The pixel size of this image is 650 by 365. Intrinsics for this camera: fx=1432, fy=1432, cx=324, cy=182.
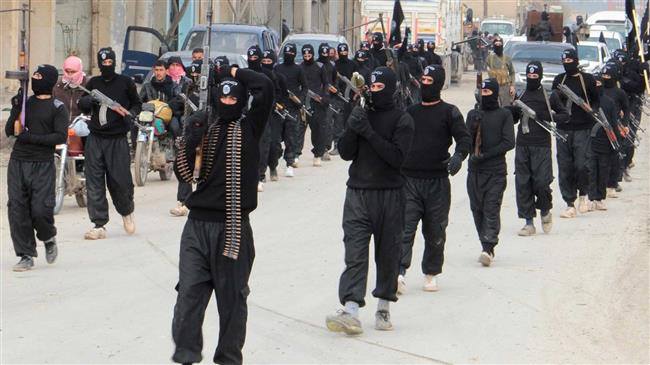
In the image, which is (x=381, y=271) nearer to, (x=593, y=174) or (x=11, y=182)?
(x=11, y=182)

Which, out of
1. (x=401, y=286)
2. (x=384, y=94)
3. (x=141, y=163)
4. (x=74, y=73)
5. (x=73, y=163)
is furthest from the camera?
(x=141, y=163)

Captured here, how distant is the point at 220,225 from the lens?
309 inches

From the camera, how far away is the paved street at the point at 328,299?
30.4 feet

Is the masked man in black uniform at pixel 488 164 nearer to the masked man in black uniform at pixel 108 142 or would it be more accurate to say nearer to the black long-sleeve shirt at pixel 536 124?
the black long-sleeve shirt at pixel 536 124

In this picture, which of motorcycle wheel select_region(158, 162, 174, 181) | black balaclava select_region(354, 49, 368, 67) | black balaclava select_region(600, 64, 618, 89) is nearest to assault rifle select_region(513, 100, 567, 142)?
black balaclava select_region(600, 64, 618, 89)

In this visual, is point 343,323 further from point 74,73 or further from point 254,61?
point 254,61

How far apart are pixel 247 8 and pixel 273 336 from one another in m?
36.1

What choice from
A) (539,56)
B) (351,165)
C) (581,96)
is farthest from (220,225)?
(539,56)

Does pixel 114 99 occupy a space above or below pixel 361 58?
below

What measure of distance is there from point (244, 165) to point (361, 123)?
1.86m

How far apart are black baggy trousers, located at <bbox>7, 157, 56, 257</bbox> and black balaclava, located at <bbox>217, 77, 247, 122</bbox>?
14.6 ft

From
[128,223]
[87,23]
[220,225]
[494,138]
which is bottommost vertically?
[128,223]

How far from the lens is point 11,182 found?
473 inches

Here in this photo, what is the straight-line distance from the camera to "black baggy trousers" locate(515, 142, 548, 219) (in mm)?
14781
